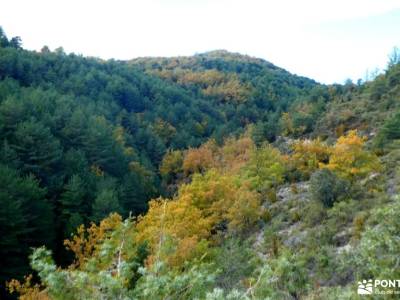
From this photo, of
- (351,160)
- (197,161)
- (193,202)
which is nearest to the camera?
(351,160)

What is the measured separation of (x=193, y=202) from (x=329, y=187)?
9.21m

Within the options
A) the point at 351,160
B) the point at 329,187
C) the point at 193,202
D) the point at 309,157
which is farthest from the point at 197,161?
the point at 329,187

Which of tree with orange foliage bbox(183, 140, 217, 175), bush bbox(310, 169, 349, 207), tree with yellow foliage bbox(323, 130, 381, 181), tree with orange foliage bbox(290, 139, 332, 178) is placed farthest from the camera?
tree with orange foliage bbox(183, 140, 217, 175)

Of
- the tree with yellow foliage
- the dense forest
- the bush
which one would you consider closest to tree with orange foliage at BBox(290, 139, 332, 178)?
the dense forest

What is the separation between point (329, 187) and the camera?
2456 cm

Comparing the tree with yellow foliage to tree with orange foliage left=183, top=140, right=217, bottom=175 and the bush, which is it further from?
tree with orange foliage left=183, top=140, right=217, bottom=175

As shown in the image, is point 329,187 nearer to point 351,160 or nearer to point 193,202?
point 351,160

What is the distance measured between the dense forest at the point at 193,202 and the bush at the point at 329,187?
0.29 ft

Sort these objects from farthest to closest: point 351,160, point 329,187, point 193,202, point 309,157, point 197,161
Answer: point 197,161
point 309,157
point 193,202
point 351,160
point 329,187

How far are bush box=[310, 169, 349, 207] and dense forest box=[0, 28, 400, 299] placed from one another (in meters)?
0.09

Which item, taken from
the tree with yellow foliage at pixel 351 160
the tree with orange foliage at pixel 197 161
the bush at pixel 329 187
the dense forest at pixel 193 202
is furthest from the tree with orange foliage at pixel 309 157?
the tree with orange foliage at pixel 197 161

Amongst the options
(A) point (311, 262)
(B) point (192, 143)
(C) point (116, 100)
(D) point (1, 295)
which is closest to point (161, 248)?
(A) point (311, 262)

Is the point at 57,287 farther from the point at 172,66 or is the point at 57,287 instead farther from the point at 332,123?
the point at 172,66

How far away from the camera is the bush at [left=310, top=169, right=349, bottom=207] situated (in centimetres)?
2458
